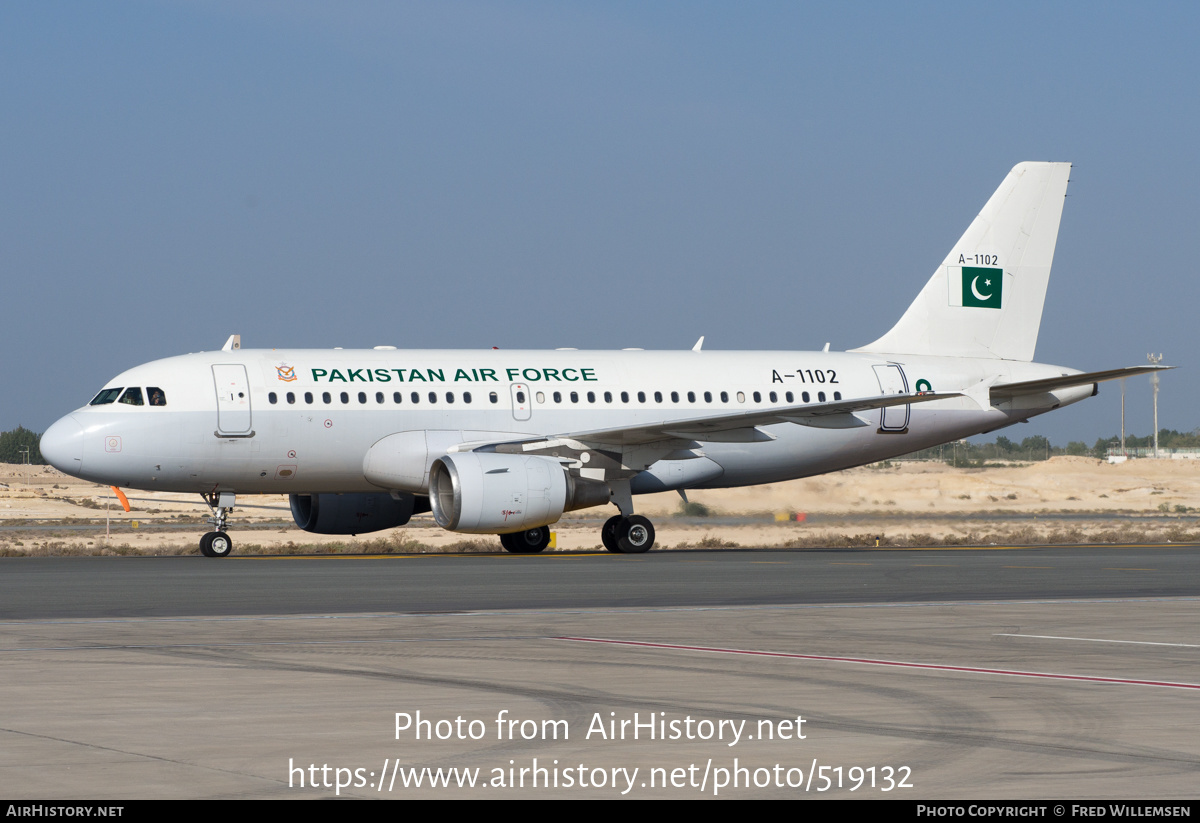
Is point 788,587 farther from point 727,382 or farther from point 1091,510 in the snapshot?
point 1091,510

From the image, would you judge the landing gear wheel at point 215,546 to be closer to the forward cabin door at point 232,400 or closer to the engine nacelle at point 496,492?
the forward cabin door at point 232,400

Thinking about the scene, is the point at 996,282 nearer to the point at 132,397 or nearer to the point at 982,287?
the point at 982,287

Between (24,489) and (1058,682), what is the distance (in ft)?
285

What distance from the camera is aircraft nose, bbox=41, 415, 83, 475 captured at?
1098 inches

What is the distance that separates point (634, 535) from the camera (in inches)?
1176

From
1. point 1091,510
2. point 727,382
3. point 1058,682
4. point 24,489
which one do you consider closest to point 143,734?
point 1058,682

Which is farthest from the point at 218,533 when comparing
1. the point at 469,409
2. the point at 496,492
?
the point at 496,492

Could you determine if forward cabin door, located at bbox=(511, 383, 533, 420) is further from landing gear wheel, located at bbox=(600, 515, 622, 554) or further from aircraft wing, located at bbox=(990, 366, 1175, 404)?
aircraft wing, located at bbox=(990, 366, 1175, 404)

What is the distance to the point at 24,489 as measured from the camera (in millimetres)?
90188

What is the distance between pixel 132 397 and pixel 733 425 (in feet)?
34.6

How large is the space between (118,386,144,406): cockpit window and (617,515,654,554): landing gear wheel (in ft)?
29.1

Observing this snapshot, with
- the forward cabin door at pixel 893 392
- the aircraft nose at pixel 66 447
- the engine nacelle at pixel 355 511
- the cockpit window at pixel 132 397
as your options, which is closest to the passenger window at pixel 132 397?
the cockpit window at pixel 132 397

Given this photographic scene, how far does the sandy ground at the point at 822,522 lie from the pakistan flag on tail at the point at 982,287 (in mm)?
5153

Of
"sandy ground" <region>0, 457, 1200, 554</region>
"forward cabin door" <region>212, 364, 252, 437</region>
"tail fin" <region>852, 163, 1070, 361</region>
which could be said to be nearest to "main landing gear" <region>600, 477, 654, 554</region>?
"sandy ground" <region>0, 457, 1200, 554</region>
